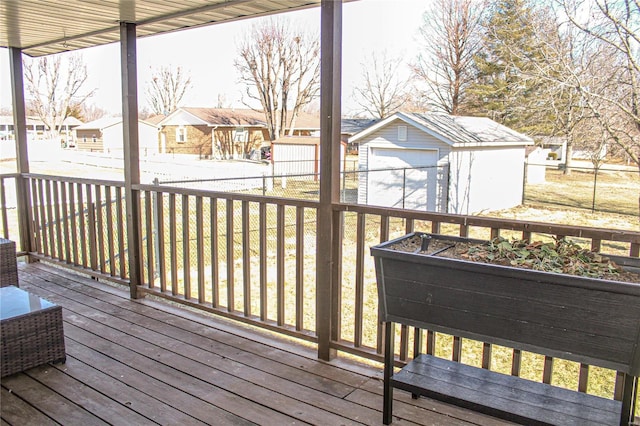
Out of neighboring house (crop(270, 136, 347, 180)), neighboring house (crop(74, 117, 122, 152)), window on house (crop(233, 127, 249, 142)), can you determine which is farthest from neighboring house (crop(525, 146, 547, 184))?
neighboring house (crop(74, 117, 122, 152))

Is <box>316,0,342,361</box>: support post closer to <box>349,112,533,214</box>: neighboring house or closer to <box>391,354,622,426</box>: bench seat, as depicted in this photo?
<box>391,354,622,426</box>: bench seat

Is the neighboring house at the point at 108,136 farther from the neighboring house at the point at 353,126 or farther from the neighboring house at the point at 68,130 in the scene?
the neighboring house at the point at 353,126

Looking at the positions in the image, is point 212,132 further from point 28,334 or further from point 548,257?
point 548,257

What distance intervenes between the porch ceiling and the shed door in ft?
28.3

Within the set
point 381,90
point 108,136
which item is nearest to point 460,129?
point 381,90

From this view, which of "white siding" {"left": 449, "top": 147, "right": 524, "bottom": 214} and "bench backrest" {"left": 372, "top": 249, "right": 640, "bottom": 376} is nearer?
"bench backrest" {"left": 372, "top": 249, "right": 640, "bottom": 376}

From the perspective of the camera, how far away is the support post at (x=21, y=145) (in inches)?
190

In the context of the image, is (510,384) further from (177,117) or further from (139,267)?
(177,117)

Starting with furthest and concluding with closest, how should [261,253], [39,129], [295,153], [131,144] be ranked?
[39,129], [295,153], [131,144], [261,253]

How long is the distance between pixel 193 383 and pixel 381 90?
973 cm

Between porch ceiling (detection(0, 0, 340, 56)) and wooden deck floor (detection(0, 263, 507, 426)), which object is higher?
porch ceiling (detection(0, 0, 340, 56))

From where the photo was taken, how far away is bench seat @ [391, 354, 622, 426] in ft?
6.07

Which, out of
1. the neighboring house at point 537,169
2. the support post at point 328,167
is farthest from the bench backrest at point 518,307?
the neighboring house at point 537,169

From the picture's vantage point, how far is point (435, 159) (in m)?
12.0
